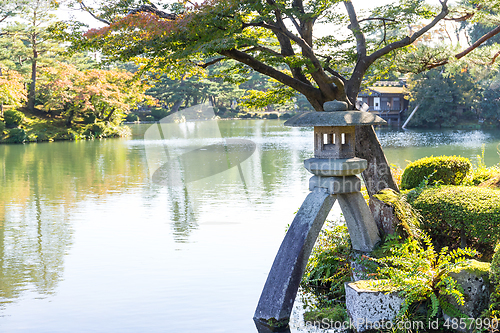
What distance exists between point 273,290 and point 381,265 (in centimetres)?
107

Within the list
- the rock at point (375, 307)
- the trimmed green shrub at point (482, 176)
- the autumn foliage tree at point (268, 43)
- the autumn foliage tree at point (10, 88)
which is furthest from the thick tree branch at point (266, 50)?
the autumn foliage tree at point (10, 88)

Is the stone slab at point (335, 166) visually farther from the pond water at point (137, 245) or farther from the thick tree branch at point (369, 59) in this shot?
the thick tree branch at point (369, 59)

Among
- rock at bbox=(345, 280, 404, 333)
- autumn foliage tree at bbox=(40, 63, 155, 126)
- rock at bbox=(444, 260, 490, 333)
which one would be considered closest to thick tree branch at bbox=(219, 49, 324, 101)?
rock at bbox=(345, 280, 404, 333)

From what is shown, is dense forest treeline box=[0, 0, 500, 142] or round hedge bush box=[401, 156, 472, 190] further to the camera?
dense forest treeline box=[0, 0, 500, 142]

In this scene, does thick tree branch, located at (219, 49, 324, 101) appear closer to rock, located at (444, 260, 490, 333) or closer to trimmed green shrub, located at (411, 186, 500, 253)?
trimmed green shrub, located at (411, 186, 500, 253)

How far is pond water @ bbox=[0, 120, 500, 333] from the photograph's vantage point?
467cm

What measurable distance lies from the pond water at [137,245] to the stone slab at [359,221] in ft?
4.28

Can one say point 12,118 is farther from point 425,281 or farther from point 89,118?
point 425,281

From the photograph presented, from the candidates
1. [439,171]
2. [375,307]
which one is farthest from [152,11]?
[375,307]

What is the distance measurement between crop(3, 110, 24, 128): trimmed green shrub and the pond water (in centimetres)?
1166

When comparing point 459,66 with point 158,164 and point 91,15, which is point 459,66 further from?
point 158,164

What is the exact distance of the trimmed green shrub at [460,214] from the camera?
168 inches

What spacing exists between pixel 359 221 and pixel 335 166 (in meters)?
0.63

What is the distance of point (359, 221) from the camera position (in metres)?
4.43
